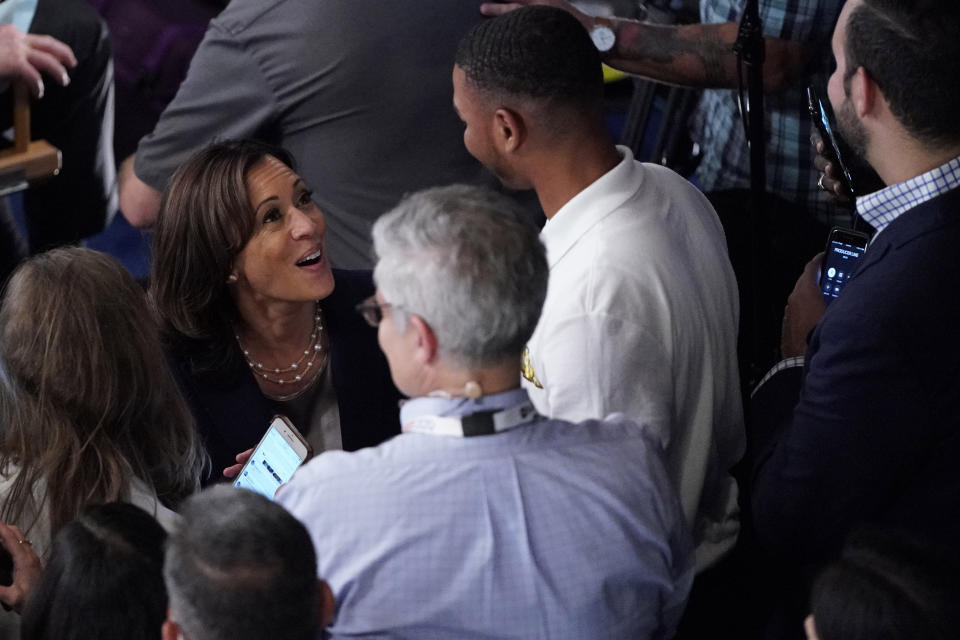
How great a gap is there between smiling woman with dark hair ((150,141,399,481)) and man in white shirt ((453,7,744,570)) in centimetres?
50

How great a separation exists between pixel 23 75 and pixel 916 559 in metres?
2.60

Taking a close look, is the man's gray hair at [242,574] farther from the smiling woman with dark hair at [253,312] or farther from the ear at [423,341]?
the smiling woman with dark hair at [253,312]

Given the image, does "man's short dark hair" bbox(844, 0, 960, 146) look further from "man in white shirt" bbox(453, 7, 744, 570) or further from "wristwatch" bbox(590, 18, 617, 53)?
A: "wristwatch" bbox(590, 18, 617, 53)

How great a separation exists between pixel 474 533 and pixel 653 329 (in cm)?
56

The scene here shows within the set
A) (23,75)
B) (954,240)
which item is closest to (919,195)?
(954,240)

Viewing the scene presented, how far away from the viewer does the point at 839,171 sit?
2211 millimetres

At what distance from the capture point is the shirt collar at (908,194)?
171 cm

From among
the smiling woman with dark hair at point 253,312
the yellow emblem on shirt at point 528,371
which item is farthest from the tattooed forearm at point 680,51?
the yellow emblem on shirt at point 528,371

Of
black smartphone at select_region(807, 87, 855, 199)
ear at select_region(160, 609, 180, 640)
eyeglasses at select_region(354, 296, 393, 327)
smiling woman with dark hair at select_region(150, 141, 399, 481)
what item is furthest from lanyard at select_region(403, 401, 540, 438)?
black smartphone at select_region(807, 87, 855, 199)

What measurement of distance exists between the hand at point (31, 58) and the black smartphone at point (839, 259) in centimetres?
205

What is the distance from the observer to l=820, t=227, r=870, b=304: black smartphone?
228 centimetres

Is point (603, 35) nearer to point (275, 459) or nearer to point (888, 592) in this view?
point (275, 459)

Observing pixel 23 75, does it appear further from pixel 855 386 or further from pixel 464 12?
pixel 855 386

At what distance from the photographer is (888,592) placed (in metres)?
1.23
